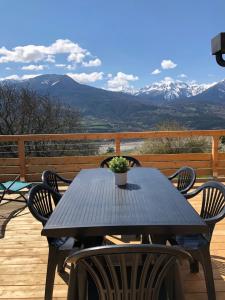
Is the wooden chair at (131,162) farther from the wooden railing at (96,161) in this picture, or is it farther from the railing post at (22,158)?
the railing post at (22,158)

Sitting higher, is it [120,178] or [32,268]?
[120,178]

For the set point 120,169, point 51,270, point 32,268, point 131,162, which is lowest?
point 32,268

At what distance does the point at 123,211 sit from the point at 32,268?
48.2 inches

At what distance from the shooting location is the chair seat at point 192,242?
2258mm

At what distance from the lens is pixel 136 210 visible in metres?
2.17

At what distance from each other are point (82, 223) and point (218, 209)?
1.18 m

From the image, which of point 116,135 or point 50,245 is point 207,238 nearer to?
point 50,245

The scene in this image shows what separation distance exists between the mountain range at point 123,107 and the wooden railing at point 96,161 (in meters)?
4.77

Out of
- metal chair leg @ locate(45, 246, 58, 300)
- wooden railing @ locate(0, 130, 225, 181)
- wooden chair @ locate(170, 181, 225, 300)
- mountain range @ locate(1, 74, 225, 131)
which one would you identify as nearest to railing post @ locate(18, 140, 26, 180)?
wooden railing @ locate(0, 130, 225, 181)

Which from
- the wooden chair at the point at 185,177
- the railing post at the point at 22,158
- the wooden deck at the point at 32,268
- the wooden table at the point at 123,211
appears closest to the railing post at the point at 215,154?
the wooden deck at the point at 32,268

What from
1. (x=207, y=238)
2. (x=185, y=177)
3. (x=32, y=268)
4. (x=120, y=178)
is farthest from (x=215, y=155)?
(x=32, y=268)

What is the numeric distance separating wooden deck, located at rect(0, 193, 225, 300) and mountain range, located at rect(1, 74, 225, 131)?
7717mm

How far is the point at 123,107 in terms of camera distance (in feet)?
190

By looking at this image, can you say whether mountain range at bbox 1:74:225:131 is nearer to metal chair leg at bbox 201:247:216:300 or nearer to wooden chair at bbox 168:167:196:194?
wooden chair at bbox 168:167:196:194
